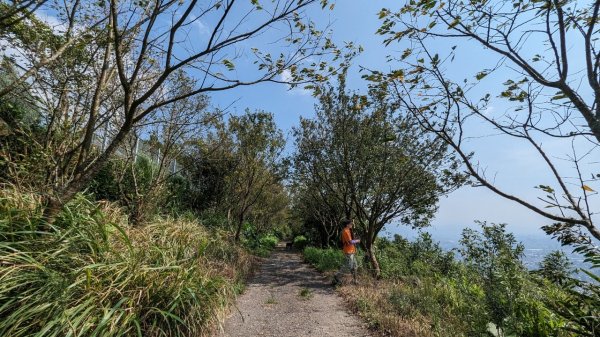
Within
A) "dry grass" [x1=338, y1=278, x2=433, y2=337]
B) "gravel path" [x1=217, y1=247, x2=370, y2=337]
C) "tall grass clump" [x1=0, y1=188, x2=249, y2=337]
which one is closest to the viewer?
"tall grass clump" [x1=0, y1=188, x2=249, y2=337]

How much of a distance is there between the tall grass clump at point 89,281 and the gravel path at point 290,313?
810mm

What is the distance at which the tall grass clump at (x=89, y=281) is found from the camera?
2.88 m

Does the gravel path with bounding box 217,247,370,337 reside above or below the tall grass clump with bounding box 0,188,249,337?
below

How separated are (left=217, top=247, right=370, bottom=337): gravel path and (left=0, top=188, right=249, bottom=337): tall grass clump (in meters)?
0.81

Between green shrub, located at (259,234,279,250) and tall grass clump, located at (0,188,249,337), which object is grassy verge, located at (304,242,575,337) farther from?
green shrub, located at (259,234,279,250)

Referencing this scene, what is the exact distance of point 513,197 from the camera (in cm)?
248

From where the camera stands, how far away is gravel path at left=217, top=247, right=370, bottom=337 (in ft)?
18.0

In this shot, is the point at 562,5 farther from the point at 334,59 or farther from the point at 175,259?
the point at 175,259

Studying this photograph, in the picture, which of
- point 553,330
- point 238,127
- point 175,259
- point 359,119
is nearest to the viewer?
point 553,330

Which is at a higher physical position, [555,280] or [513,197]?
[513,197]

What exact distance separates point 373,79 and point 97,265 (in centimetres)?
322

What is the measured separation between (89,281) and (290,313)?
426cm

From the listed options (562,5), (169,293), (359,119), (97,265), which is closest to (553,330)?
(562,5)

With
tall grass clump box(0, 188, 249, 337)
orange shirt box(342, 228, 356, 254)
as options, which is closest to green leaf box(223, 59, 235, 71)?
tall grass clump box(0, 188, 249, 337)
